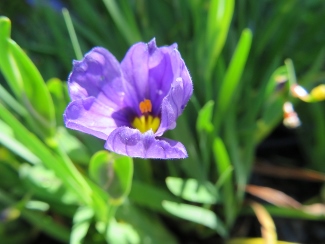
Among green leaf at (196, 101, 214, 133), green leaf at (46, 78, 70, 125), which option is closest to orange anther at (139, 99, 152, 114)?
green leaf at (196, 101, 214, 133)

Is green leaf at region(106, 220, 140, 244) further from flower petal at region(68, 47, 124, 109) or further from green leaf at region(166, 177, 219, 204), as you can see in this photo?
flower petal at region(68, 47, 124, 109)

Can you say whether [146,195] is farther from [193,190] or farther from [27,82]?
[27,82]

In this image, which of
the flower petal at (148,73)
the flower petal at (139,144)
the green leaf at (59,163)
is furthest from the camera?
the green leaf at (59,163)

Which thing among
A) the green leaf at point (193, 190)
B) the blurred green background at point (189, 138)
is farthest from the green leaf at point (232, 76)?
the green leaf at point (193, 190)

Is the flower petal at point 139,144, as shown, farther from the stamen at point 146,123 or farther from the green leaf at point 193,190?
the green leaf at point 193,190

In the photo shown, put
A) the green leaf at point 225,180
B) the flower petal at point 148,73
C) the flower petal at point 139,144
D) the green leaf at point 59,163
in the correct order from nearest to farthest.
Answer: the flower petal at point 139,144, the flower petal at point 148,73, the green leaf at point 59,163, the green leaf at point 225,180

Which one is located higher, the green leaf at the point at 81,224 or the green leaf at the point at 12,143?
the green leaf at the point at 12,143

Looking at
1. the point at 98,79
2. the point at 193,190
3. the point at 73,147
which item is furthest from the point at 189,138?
the point at 98,79
